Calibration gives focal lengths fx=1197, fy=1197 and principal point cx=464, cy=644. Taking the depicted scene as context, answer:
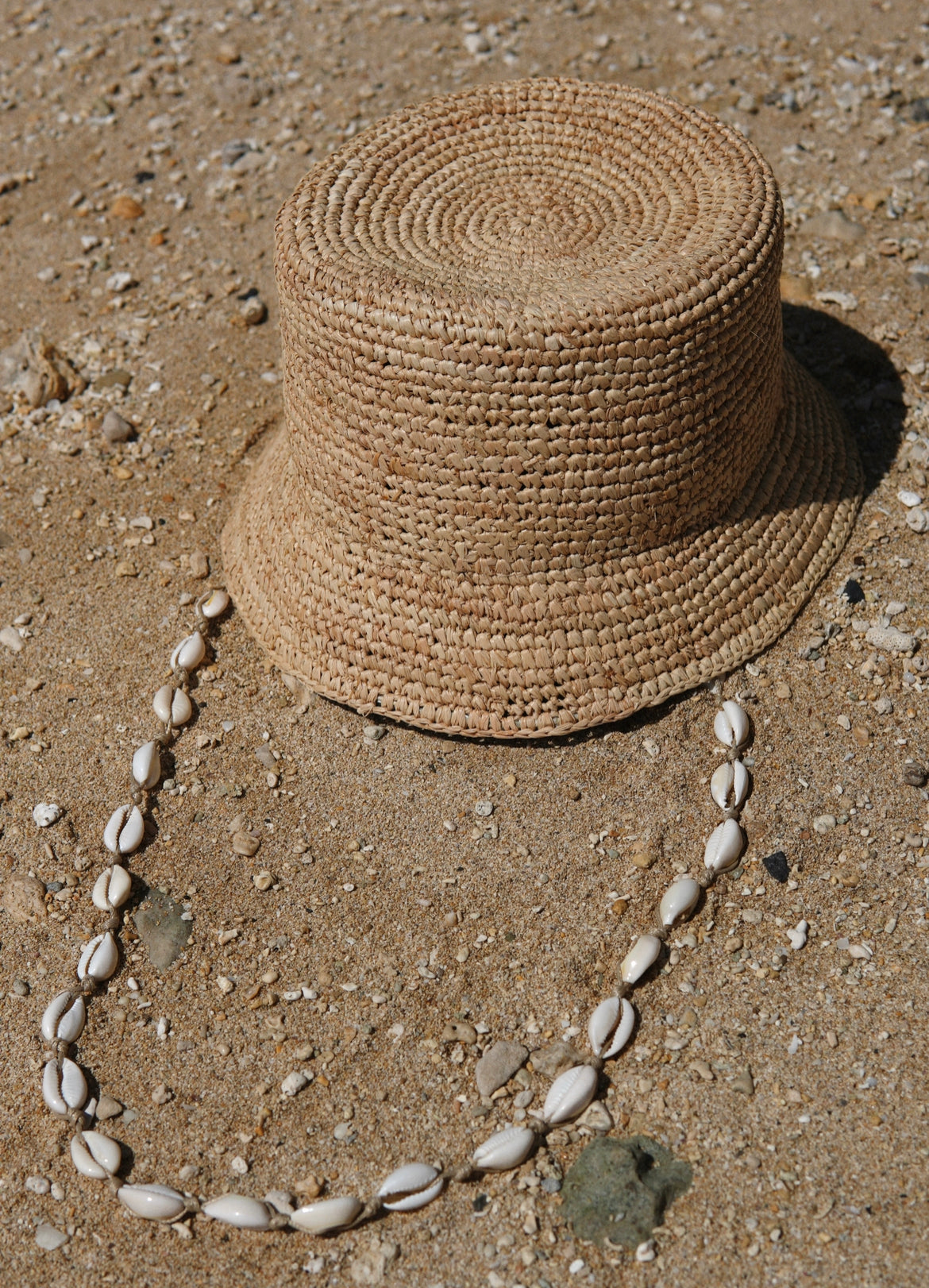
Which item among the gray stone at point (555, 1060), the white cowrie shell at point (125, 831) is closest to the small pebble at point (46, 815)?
the white cowrie shell at point (125, 831)

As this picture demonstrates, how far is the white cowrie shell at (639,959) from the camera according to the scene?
2.30m

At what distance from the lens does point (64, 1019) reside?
236 centimetres

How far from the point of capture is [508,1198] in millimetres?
2109

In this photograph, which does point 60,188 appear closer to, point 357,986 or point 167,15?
point 167,15

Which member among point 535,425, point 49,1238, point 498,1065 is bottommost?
point 498,1065

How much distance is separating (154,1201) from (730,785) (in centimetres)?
138

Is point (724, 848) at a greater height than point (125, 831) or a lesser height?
lesser

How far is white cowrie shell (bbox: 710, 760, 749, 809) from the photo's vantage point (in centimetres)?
253

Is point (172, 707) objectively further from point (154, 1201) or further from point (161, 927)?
point (154, 1201)

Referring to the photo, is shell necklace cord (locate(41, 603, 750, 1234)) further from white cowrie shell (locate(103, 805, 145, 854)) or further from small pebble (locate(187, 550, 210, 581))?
small pebble (locate(187, 550, 210, 581))

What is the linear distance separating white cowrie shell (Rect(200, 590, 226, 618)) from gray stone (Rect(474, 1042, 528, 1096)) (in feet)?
4.29

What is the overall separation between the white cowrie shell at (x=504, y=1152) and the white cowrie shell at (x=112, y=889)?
919 mm

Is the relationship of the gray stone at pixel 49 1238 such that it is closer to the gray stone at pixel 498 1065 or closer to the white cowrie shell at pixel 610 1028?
the gray stone at pixel 498 1065

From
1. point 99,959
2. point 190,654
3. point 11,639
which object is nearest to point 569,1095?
point 99,959
